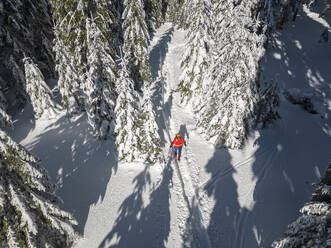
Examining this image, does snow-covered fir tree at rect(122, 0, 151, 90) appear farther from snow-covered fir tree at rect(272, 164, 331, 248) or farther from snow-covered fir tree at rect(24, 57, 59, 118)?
snow-covered fir tree at rect(272, 164, 331, 248)

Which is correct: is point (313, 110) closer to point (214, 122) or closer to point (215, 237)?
point (214, 122)

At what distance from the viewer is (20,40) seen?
17.7m

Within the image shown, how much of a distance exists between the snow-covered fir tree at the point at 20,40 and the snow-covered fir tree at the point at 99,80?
9.65 meters

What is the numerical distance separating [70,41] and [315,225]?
1714 centimetres

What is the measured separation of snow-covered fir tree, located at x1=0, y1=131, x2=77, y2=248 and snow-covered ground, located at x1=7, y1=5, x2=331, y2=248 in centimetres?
273

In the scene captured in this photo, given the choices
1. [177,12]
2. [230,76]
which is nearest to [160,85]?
[230,76]

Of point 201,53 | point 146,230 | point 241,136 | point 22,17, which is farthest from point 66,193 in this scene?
point 22,17

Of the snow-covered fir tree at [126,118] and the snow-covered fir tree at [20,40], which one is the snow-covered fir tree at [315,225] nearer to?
the snow-covered fir tree at [126,118]

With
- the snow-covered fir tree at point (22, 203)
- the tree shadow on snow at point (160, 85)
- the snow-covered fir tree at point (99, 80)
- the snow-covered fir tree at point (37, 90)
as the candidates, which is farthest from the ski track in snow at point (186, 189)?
the snow-covered fir tree at point (37, 90)

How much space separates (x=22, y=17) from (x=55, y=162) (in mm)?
14847

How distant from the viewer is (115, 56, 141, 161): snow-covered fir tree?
34.2ft

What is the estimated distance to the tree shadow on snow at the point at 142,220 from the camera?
8.30 metres

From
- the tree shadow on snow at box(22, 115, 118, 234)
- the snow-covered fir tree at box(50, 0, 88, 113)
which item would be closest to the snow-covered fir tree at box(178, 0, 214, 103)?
the snow-covered fir tree at box(50, 0, 88, 113)

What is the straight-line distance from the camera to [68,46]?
14.4 metres
